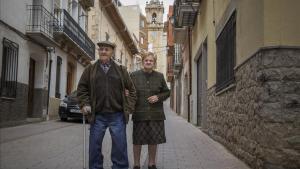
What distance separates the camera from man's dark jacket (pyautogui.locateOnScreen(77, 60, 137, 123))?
5.64m

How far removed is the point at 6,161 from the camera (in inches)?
282

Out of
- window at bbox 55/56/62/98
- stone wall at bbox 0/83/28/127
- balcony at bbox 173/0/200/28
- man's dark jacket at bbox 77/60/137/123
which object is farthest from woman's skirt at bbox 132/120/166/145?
window at bbox 55/56/62/98

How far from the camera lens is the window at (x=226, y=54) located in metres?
9.02

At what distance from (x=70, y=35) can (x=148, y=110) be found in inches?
649

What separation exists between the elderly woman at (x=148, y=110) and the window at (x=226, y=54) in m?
2.70

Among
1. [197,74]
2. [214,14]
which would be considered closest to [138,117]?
[214,14]

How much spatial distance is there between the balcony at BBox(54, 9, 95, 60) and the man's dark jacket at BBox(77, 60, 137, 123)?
1495 cm

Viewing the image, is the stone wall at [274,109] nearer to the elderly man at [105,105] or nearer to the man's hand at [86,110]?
the elderly man at [105,105]

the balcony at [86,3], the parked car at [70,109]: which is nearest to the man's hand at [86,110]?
the parked car at [70,109]

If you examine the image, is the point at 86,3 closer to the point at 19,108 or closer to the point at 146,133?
the point at 19,108

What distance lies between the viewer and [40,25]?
17.5 m

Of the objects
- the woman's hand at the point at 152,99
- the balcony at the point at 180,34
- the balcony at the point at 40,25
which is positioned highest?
the balcony at the point at 180,34

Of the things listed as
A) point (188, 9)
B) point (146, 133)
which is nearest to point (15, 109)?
point (188, 9)

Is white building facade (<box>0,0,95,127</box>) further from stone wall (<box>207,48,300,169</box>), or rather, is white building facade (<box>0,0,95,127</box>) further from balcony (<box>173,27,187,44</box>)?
stone wall (<box>207,48,300,169</box>)
